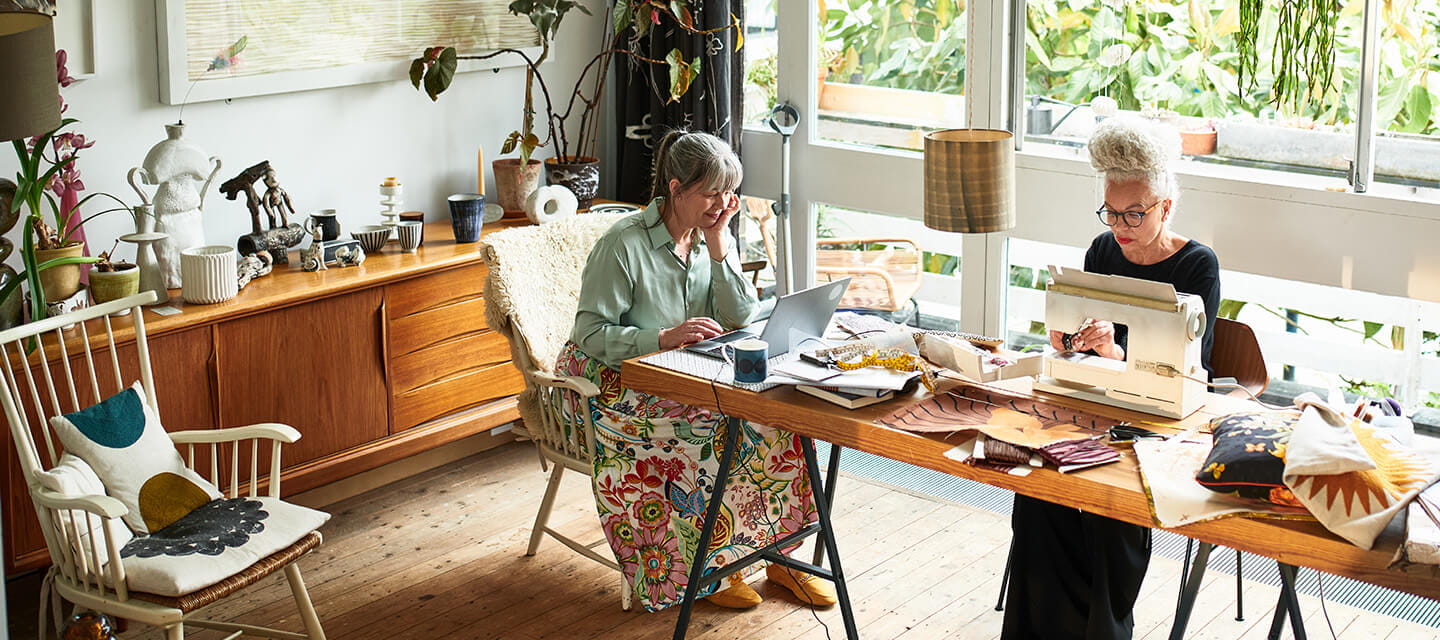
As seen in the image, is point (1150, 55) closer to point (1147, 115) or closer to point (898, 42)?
point (1147, 115)

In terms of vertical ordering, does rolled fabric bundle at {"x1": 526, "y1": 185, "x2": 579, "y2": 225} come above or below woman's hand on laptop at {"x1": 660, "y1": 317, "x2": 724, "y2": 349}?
above

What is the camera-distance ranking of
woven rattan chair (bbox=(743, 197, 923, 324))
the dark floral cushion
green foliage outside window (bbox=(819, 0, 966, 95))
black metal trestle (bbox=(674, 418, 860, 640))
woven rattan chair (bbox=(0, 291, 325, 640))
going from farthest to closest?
1. woven rattan chair (bbox=(743, 197, 923, 324))
2. green foliage outside window (bbox=(819, 0, 966, 95))
3. black metal trestle (bbox=(674, 418, 860, 640))
4. woven rattan chair (bbox=(0, 291, 325, 640))
5. the dark floral cushion

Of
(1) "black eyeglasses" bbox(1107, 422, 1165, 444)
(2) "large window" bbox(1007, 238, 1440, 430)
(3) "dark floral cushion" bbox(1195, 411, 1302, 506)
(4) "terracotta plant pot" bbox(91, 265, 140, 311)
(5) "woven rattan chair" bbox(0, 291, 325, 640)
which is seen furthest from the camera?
(2) "large window" bbox(1007, 238, 1440, 430)

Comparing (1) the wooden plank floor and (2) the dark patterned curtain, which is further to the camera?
(2) the dark patterned curtain

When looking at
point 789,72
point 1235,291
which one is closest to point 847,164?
point 789,72

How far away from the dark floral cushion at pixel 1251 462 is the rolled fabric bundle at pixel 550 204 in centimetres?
258

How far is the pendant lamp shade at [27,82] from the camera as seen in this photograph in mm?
1954

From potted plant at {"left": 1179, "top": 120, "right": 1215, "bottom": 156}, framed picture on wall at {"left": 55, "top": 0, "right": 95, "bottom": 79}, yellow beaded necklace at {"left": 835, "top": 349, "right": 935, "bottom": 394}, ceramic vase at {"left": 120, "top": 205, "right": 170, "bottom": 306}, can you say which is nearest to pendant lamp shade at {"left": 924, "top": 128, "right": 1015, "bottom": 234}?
yellow beaded necklace at {"left": 835, "top": 349, "right": 935, "bottom": 394}

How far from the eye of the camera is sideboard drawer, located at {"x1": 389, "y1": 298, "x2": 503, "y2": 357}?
395cm

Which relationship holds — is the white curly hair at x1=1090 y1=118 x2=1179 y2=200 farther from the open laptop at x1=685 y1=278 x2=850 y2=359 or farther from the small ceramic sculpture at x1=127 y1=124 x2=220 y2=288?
the small ceramic sculpture at x1=127 y1=124 x2=220 y2=288

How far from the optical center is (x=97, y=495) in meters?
2.62

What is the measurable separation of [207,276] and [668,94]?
6.19 ft

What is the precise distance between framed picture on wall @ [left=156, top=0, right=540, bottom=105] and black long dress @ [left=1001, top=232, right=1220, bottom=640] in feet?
8.32

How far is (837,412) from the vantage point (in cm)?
268
